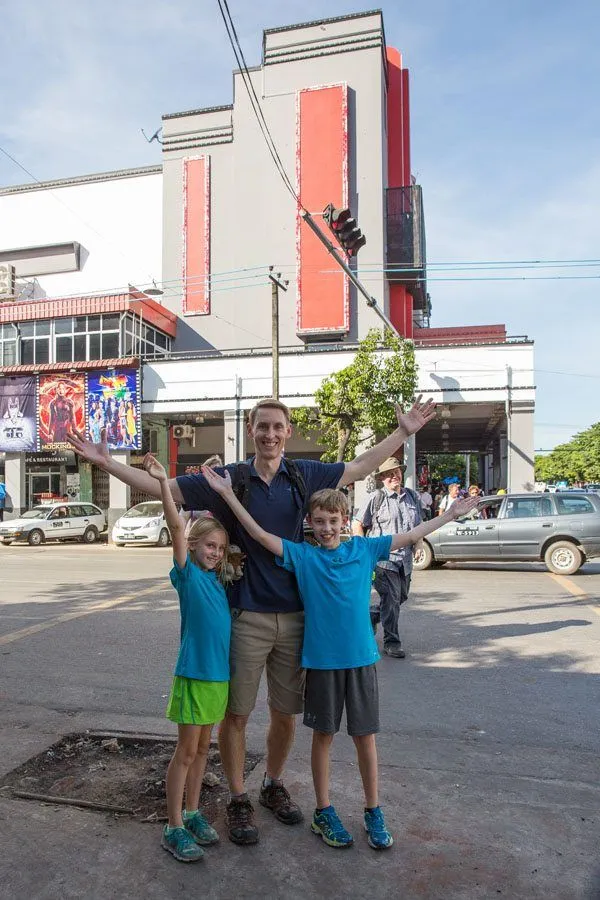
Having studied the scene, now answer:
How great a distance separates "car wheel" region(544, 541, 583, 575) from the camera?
12797mm

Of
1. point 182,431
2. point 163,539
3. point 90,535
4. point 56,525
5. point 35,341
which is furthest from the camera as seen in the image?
point 35,341

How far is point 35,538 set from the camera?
2200 cm

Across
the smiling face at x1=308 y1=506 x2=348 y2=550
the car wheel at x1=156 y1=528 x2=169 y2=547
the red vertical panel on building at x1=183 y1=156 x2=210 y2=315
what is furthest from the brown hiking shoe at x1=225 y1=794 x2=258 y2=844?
the red vertical panel on building at x1=183 y1=156 x2=210 y2=315

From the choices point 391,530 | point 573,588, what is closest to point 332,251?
point 391,530

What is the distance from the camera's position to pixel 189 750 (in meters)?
3.08

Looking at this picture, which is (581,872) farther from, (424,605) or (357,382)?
(357,382)

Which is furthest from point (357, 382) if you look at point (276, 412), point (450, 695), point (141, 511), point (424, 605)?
point (276, 412)

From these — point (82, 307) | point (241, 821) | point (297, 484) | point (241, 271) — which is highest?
point (241, 271)

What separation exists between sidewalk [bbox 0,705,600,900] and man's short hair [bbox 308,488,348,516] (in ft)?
4.90

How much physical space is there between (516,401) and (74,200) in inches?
904

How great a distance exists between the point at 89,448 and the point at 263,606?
3.76 ft

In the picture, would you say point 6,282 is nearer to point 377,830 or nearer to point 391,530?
point 391,530

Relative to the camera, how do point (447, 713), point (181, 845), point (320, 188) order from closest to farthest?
point (181, 845) < point (447, 713) < point (320, 188)

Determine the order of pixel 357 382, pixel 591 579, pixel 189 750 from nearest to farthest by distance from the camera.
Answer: pixel 189 750 → pixel 591 579 → pixel 357 382
